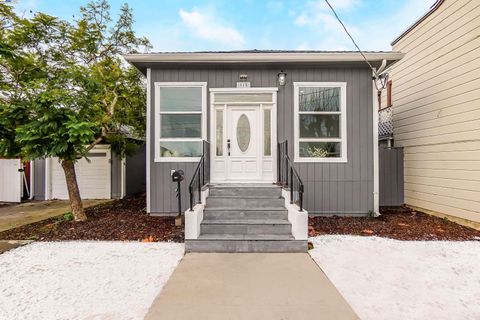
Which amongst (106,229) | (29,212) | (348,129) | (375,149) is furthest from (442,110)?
(29,212)

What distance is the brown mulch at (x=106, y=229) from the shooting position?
4.74 metres

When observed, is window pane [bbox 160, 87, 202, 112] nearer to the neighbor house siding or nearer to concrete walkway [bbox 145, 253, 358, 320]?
concrete walkway [bbox 145, 253, 358, 320]

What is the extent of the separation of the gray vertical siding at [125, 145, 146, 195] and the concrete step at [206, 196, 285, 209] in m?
5.27

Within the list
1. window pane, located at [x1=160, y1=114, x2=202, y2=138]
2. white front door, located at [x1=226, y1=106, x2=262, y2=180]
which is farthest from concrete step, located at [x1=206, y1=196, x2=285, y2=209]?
window pane, located at [x1=160, y1=114, x2=202, y2=138]

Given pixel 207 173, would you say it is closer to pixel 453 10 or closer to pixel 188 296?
pixel 188 296

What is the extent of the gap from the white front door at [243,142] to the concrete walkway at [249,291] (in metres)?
2.62

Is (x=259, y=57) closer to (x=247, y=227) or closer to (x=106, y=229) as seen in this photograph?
(x=247, y=227)

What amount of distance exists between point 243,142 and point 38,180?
760cm

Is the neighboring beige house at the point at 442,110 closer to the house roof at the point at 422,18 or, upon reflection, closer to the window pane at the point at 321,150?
the house roof at the point at 422,18

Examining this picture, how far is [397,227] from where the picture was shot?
17.6 feet

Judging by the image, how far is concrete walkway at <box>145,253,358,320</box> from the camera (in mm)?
2512

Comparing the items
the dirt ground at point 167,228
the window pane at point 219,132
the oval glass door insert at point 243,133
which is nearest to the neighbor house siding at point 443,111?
the dirt ground at point 167,228

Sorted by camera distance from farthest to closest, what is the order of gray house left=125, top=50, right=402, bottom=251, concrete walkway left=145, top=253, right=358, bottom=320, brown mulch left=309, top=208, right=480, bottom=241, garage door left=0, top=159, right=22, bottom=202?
1. garage door left=0, top=159, right=22, bottom=202
2. gray house left=125, top=50, right=402, bottom=251
3. brown mulch left=309, top=208, right=480, bottom=241
4. concrete walkway left=145, top=253, right=358, bottom=320

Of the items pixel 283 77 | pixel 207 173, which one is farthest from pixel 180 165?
pixel 283 77
